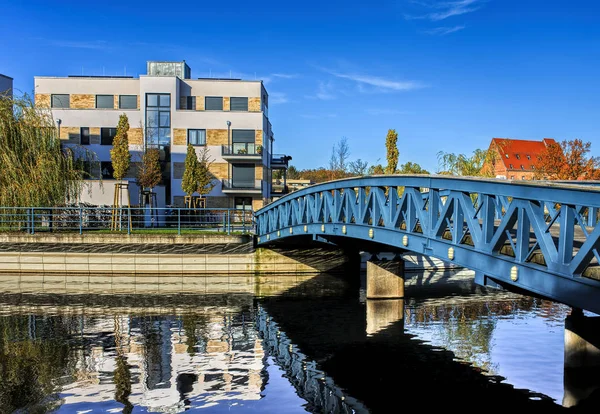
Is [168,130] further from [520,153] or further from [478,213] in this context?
[520,153]

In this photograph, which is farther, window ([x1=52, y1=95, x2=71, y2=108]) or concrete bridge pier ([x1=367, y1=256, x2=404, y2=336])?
window ([x1=52, y1=95, x2=71, y2=108])

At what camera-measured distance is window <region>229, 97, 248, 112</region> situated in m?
42.8

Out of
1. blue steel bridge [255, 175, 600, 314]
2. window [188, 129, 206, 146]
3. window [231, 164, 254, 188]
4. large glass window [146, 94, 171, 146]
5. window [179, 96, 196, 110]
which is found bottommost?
blue steel bridge [255, 175, 600, 314]

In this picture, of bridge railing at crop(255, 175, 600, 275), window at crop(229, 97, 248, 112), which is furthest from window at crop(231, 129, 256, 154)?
bridge railing at crop(255, 175, 600, 275)

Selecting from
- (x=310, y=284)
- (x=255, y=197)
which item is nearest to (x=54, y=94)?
(x=255, y=197)

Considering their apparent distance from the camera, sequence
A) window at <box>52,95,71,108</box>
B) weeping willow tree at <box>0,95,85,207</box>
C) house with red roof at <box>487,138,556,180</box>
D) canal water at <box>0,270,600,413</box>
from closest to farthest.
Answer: canal water at <box>0,270,600,413</box>
weeping willow tree at <box>0,95,85,207</box>
window at <box>52,95,71,108</box>
house with red roof at <box>487,138,556,180</box>

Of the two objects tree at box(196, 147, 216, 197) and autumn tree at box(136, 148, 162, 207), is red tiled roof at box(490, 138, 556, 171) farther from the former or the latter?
autumn tree at box(136, 148, 162, 207)

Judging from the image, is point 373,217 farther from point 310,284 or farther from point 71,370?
point 310,284

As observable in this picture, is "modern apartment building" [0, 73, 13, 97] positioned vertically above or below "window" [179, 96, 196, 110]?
above

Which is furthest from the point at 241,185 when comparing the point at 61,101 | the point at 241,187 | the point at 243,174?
the point at 61,101

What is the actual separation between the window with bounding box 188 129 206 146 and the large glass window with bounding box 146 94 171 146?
4.90 feet

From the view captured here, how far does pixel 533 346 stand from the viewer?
12055 millimetres

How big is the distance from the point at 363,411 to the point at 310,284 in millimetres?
13083

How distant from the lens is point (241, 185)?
4153cm
